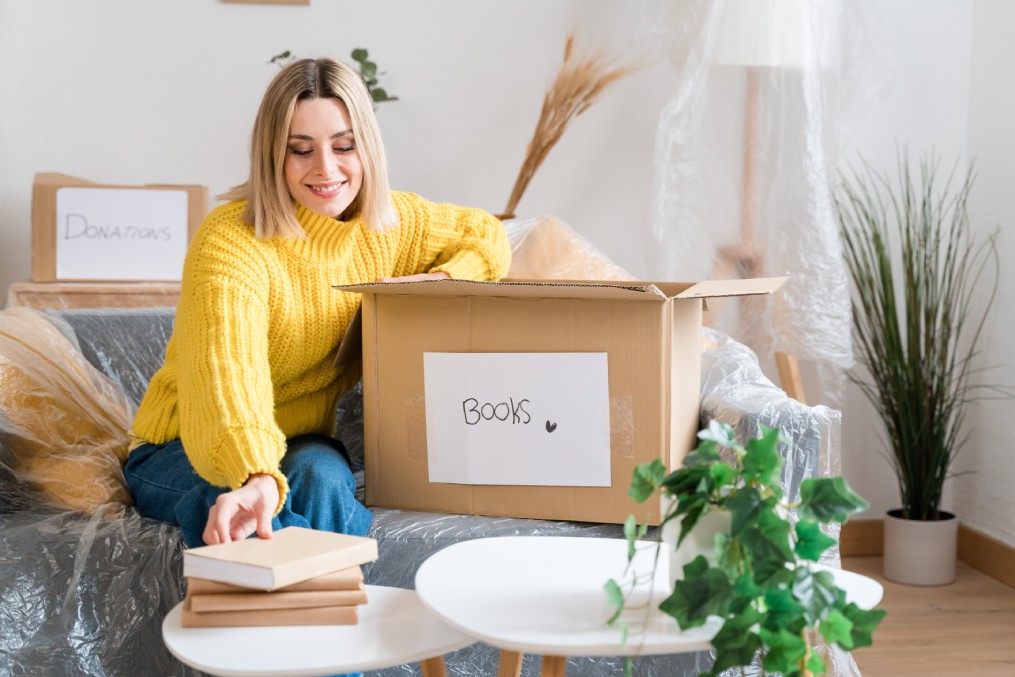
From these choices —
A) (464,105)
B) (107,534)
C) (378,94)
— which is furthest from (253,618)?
(464,105)

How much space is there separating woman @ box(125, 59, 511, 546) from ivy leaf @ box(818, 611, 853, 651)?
0.63 metres

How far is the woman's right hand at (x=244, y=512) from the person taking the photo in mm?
1072

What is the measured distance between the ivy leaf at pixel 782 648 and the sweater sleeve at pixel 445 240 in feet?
2.96

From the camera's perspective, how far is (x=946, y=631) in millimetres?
2004

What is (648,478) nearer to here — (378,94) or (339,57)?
(378,94)

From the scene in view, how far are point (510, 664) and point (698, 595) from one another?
0.29 m

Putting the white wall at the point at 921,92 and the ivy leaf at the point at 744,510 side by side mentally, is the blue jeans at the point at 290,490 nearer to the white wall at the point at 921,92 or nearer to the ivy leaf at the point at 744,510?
the ivy leaf at the point at 744,510

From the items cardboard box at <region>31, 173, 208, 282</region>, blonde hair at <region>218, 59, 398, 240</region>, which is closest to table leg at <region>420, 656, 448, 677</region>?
blonde hair at <region>218, 59, 398, 240</region>

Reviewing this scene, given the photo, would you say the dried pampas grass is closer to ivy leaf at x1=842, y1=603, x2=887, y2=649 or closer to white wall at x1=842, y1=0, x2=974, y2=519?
white wall at x1=842, y1=0, x2=974, y2=519

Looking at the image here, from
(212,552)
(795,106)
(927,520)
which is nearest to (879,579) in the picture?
(927,520)

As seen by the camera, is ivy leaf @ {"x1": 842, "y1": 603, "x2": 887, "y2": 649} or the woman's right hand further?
the woman's right hand

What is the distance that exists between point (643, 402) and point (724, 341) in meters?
0.57

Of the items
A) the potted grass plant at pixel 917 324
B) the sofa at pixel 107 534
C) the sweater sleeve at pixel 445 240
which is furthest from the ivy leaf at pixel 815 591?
the potted grass plant at pixel 917 324

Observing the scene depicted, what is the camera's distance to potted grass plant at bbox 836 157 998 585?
7.39 ft
